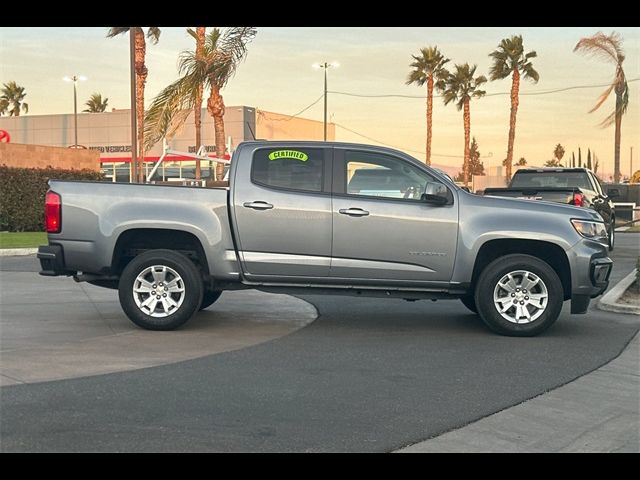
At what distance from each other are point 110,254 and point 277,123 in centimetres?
5368

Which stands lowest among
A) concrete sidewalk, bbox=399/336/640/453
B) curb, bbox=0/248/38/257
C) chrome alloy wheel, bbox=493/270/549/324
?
concrete sidewalk, bbox=399/336/640/453

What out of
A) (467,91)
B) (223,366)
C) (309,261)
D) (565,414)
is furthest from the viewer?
(467,91)

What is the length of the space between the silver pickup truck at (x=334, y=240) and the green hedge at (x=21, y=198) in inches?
689

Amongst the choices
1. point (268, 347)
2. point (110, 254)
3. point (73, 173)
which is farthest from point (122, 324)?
point (73, 173)

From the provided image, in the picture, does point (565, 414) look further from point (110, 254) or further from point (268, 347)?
point (110, 254)

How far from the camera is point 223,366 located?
6863 mm

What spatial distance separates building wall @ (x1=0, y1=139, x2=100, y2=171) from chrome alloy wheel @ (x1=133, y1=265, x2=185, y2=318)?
71.6 feet

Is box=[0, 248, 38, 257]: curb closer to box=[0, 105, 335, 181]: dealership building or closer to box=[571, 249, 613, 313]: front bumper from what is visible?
box=[571, 249, 613, 313]: front bumper

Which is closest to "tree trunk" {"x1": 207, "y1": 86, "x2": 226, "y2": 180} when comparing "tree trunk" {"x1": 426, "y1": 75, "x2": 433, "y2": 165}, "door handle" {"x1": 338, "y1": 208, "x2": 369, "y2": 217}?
"door handle" {"x1": 338, "y1": 208, "x2": 369, "y2": 217}

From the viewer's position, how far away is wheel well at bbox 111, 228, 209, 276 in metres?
8.56

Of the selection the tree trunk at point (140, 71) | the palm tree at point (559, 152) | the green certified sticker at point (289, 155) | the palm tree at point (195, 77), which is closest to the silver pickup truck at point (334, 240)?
the green certified sticker at point (289, 155)

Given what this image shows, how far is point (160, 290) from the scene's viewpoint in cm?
851

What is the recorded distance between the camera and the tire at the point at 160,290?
332 inches

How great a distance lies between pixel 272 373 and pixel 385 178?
9.46ft
